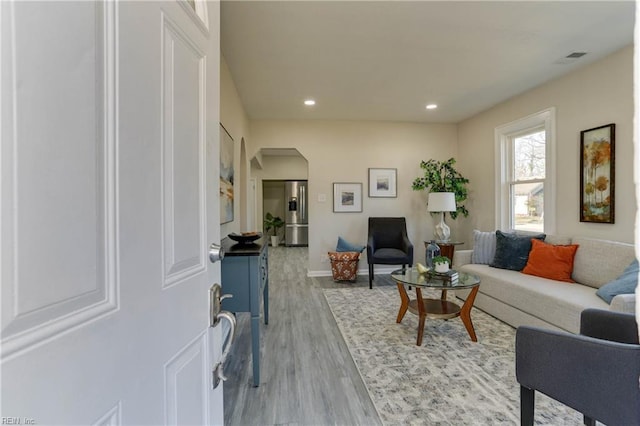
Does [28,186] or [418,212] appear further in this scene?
[418,212]

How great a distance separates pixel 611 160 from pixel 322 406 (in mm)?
3306

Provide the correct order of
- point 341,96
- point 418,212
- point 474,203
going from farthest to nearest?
1. point 418,212
2. point 474,203
3. point 341,96

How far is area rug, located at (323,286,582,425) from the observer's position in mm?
1769

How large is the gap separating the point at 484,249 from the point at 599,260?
1.15 m

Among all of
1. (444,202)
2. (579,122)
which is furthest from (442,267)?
(579,122)

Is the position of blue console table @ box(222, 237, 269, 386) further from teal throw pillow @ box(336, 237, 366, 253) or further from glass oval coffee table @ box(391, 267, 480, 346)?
teal throw pillow @ box(336, 237, 366, 253)

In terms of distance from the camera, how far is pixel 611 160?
9.57 feet

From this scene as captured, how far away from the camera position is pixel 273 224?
935 cm

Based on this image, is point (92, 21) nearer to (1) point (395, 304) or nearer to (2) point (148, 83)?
(2) point (148, 83)

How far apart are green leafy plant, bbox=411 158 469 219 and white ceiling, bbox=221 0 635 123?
1183 millimetres

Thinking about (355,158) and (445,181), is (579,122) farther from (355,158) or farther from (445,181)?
(355,158)

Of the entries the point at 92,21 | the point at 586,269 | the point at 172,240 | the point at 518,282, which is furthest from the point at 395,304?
A: the point at 92,21

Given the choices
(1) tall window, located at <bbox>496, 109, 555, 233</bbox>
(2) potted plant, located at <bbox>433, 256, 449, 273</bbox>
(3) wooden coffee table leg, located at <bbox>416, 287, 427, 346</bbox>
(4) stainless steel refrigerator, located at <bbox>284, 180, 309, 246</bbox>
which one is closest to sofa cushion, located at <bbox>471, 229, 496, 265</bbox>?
(1) tall window, located at <bbox>496, 109, 555, 233</bbox>

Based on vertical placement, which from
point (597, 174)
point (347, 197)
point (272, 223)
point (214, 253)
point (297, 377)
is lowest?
point (297, 377)
